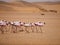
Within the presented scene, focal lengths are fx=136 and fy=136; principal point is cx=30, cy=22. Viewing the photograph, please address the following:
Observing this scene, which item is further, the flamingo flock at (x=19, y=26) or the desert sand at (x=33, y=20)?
the flamingo flock at (x=19, y=26)

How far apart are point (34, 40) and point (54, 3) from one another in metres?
0.90

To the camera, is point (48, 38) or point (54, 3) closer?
point (48, 38)

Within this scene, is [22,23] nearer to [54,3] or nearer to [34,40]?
[34,40]

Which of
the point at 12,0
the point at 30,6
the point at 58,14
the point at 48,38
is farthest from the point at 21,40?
the point at 12,0

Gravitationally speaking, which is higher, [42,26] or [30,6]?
[30,6]

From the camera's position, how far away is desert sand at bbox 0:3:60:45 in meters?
1.00

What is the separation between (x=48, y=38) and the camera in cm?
104

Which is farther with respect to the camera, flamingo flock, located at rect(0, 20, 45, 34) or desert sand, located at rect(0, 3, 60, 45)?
flamingo flock, located at rect(0, 20, 45, 34)

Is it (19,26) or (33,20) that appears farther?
(33,20)

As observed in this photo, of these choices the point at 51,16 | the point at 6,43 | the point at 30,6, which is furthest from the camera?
the point at 30,6

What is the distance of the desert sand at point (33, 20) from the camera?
1001 millimetres

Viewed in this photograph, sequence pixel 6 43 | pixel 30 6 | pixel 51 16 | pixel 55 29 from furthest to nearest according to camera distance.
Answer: pixel 30 6, pixel 51 16, pixel 55 29, pixel 6 43

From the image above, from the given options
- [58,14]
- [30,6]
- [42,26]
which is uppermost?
[30,6]

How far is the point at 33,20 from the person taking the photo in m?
1.33
